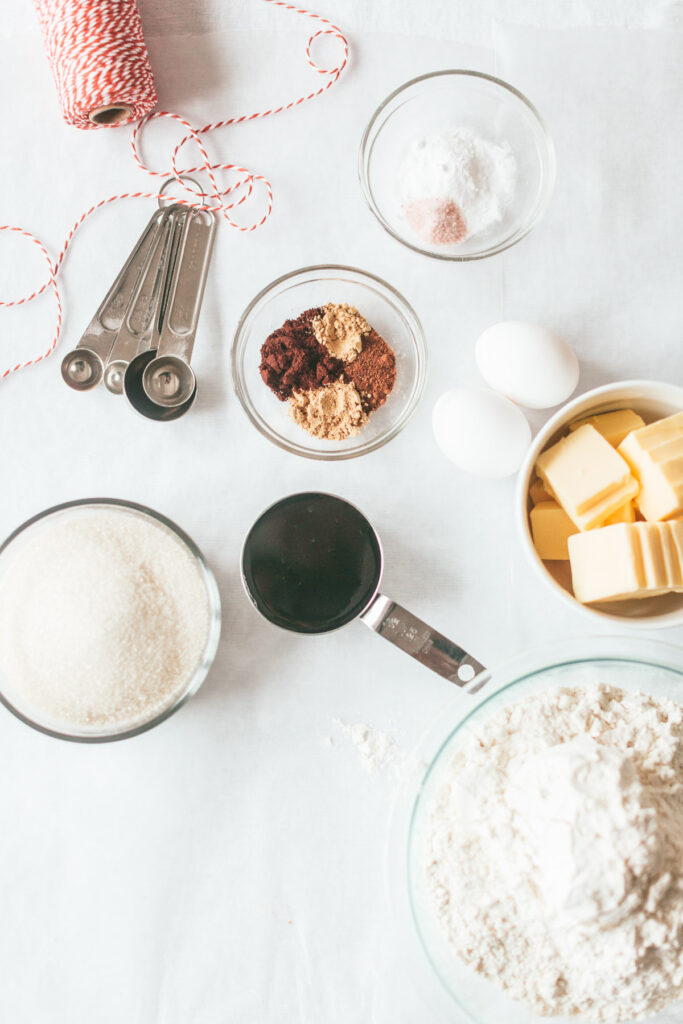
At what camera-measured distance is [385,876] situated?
87 cm

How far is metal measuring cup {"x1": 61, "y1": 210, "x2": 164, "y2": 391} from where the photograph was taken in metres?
0.90

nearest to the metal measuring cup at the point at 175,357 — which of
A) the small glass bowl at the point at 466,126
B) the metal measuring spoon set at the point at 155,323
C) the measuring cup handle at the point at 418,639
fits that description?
the metal measuring spoon set at the point at 155,323

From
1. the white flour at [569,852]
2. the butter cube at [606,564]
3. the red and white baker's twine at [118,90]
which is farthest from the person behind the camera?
the red and white baker's twine at [118,90]

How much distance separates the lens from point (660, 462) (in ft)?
2.48

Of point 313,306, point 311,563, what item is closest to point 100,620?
point 311,563

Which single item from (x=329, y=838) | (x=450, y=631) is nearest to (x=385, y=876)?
(x=329, y=838)

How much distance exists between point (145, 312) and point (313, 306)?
0.67 feet

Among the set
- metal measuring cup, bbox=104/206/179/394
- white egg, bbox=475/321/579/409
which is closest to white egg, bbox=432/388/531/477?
white egg, bbox=475/321/579/409

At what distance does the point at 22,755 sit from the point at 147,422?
429mm

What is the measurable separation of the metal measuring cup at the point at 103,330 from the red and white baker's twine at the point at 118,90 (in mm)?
42

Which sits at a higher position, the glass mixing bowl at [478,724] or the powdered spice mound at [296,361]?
the powdered spice mound at [296,361]

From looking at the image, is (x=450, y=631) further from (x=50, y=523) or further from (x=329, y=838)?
(x=50, y=523)

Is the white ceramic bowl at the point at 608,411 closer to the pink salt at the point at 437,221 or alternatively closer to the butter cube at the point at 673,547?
the butter cube at the point at 673,547

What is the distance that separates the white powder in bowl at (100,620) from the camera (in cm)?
78
